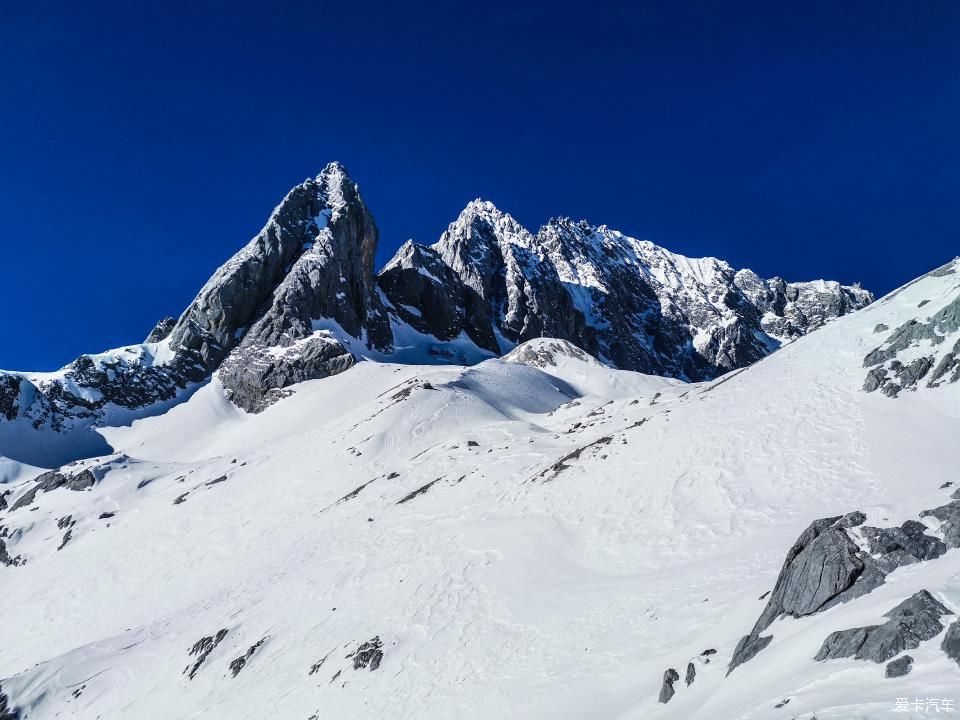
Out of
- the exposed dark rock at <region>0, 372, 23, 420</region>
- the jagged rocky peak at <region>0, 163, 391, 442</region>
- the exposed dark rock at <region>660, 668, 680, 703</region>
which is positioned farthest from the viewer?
the jagged rocky peak at <region>0, 163, 391, 442</region>

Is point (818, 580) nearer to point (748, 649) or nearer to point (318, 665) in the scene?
point (748, 649)

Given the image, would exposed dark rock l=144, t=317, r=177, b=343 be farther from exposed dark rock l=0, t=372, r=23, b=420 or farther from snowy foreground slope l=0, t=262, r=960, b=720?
snowy foreground slope l=0, t=262, r=960, b=720

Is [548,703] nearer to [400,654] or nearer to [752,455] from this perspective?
[400,654]

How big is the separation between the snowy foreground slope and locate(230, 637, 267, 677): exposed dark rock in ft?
0.55

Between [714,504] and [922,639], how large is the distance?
14.9m

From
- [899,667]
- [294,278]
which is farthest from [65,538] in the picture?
[294,278]

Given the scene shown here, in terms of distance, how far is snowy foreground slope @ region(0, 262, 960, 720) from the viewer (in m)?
13.7

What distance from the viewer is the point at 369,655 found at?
20.4 meters

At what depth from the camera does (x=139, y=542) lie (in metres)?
47.8

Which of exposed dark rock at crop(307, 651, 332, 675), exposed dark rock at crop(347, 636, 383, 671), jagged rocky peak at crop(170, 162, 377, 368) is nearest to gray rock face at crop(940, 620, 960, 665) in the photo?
exposed dark rock at crop(347, 636, 383, 671)

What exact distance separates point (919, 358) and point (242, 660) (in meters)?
30.8

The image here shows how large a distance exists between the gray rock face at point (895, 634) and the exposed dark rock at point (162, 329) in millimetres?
149875

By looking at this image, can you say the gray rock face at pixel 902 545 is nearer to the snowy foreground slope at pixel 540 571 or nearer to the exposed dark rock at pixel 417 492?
the snowy foreground slope at pixel 540 571

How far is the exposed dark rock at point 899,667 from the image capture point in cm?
895
